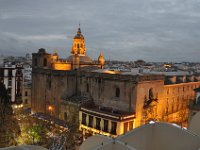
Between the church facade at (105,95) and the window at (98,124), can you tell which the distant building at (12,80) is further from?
the window at (98,124)

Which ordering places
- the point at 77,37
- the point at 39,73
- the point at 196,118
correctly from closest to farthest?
the point at 196,118 → the point at 39,73 → the point at 77,37

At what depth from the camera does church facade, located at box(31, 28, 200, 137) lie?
3381cm

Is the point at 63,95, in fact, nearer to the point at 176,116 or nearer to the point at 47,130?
the point at 47,130

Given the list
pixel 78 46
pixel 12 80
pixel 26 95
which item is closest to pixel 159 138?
pixel 12 80

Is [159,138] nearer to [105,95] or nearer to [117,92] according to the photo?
[117,92]

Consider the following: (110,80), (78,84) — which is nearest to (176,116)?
(110,80)

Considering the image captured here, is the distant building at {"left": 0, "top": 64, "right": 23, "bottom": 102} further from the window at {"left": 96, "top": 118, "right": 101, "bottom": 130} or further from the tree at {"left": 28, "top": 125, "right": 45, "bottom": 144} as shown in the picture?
the window at {"left": 96, "top": 118, "right": 101, "bottom": 130}

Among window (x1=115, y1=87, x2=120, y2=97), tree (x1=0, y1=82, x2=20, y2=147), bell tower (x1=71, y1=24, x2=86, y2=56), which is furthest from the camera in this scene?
bell tower (x1=71, y1=24, x2=86, y2=56)

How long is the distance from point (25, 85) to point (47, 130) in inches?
1047

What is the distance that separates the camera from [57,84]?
42.8 m

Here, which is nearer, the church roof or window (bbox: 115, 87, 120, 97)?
the church roof

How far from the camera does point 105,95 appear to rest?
123ft

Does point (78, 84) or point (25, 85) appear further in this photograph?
point (25, 85)

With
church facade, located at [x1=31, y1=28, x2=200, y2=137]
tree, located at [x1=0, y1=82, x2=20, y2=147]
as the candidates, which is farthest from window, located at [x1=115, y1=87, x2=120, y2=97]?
tree, located at [x1=0, y1=82, x2=20, y2=147]
